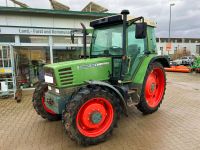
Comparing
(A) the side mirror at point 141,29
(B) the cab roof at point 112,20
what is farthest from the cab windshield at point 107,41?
(A) the side mirror at point 141,29

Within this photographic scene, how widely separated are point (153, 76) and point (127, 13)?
221 cm

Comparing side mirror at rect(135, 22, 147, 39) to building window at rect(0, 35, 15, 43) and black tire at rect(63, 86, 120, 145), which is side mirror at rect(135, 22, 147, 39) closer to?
black tire at rect(63, 86, 120, 145)

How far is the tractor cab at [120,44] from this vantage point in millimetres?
4117

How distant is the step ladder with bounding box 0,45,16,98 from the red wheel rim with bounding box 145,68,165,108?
5.27m

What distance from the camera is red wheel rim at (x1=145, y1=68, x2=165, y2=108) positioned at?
5.05 metres

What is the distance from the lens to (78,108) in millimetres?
3330

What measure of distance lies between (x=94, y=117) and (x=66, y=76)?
949 mm

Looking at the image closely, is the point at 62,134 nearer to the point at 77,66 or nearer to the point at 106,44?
the point at 77,66

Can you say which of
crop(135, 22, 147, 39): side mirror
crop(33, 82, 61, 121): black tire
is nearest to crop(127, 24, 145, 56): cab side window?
crop(135, 22, 147, 39): side mirror

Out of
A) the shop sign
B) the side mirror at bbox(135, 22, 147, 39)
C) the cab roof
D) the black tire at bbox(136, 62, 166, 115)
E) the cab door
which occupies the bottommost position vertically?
the black tire at bbox(136, 62, 166, 115)

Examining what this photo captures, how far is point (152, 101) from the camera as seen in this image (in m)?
5.25

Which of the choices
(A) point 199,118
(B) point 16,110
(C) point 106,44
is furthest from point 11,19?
(A) point 199,118

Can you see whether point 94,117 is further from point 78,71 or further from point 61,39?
point 61,39

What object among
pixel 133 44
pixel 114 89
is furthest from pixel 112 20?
pixel 114 89
